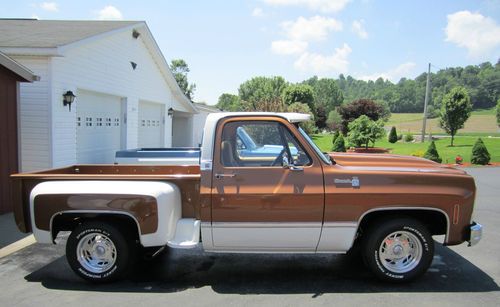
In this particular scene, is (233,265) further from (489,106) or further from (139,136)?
(489,106)

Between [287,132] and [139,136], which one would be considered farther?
[139,136]

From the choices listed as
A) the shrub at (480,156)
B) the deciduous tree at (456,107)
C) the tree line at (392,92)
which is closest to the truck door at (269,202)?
the shrub at (480,156)

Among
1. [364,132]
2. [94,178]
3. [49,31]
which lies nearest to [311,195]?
[94,178]

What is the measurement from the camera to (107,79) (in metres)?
12.3

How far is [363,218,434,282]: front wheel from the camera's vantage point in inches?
187

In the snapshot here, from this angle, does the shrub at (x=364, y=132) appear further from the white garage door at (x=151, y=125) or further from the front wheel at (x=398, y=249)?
the front wheel at (x=398, y=249)

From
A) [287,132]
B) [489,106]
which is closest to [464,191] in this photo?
[287,132]

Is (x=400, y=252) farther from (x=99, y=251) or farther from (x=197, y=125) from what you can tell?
(x=197, y=125)

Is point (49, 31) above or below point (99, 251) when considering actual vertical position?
above

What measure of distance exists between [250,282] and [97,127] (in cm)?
880

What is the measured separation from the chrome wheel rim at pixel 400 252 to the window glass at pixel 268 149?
53.4 inches

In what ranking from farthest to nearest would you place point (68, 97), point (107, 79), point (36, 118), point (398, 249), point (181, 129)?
point (181, 129)
point (107, 79)
point (68, 97)
point (36, 118)
point (398, 249)

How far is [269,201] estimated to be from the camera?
4.66 meters

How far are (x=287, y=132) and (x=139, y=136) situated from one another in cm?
1143
